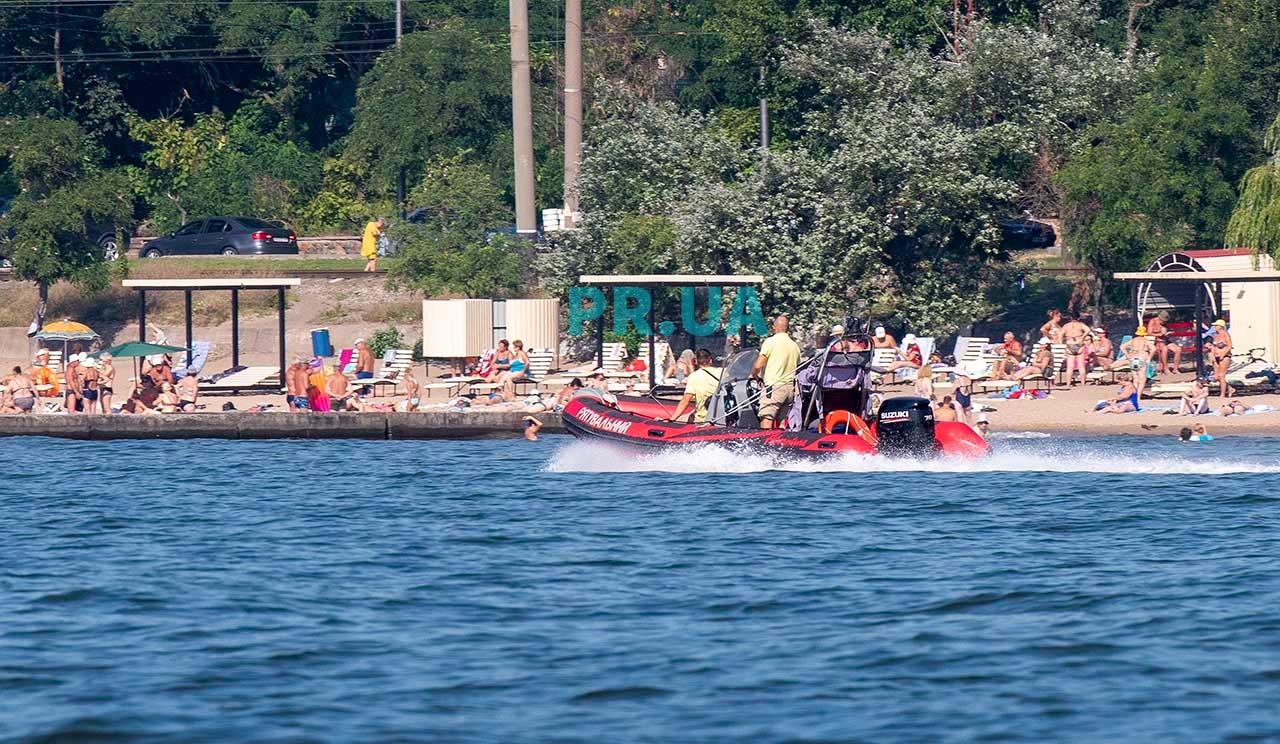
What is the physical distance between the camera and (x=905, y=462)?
64.5ft

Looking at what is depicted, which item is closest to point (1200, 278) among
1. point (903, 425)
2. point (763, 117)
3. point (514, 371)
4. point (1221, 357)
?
point (1221, 357)

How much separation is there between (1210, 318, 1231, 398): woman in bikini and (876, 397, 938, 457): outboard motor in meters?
9.15

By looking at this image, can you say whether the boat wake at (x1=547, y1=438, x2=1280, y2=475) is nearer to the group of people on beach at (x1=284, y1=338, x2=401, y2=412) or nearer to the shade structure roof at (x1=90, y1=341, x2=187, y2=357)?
the group of people on beach at (x1=284, y1=338, x2=401, y2=412)

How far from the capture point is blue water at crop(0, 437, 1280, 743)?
34.0 feet

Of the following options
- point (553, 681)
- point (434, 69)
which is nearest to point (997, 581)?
point (553, 681)

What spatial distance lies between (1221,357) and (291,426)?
43.3 ft

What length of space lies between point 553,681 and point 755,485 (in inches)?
355

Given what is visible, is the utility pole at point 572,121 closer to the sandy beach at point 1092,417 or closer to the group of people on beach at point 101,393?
the sandy beach at point 1092,417

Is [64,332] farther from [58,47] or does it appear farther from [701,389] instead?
[58,47]

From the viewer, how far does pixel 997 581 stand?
→ 14383 millimetres

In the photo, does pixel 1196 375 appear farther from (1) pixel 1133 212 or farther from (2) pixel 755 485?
(2) pixel 755 485

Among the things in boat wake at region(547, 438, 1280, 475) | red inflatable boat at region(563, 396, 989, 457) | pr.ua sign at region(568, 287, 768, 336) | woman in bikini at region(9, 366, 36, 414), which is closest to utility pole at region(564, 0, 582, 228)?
pr.ua sign at region(568, 287, 768, 336)

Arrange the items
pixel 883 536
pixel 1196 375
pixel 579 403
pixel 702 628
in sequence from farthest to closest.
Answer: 1. pixel 1196 375
2. pixel 579 403
3. pixel 883 536
4. pixel 702 628

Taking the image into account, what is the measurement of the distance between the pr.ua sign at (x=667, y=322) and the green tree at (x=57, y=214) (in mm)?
11396
